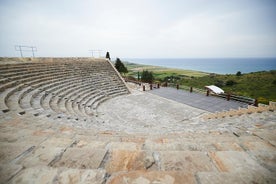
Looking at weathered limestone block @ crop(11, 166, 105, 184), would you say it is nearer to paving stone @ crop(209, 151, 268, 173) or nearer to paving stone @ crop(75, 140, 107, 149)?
paving stone @ crop(75, 140, 107, 149)

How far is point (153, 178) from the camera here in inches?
53.9

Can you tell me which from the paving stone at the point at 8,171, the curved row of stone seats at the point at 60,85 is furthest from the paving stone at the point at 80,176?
the curved row of stone seats at the point at 60,85

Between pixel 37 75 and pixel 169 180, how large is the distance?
506 inches

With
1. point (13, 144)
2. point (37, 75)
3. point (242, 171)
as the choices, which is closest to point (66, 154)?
point (13, 144)

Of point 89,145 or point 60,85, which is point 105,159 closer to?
point 89,145

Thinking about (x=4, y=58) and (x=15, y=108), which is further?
(x=4, y=58)

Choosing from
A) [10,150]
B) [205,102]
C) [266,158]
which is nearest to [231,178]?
[266,158]

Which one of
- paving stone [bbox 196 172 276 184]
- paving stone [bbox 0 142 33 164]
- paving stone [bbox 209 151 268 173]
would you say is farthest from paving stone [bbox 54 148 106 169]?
paving stone [bbox 209 151 268 173]

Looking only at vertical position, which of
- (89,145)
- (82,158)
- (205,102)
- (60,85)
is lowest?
(205,102)

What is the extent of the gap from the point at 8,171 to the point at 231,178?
2319 mm

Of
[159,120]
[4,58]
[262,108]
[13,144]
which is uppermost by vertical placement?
[4,58]

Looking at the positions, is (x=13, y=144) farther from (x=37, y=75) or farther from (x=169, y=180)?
(x=37, y=75)

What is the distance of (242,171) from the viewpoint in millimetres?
1459

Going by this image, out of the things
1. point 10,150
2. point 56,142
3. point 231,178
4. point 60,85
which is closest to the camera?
point 231,178
